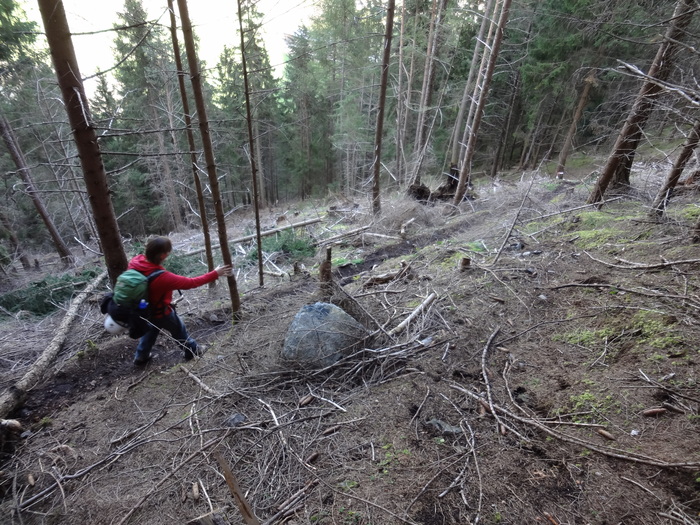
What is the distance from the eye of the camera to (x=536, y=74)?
52.6 feet

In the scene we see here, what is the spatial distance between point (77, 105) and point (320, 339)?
4.11 meters

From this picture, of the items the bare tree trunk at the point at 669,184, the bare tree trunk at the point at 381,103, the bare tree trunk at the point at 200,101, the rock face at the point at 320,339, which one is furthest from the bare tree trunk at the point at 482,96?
the rock face at the point at 320,339

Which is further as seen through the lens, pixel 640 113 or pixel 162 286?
pixel 640 113

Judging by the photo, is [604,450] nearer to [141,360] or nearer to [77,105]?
[141,360]

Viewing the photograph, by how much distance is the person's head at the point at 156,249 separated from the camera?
12.1ft

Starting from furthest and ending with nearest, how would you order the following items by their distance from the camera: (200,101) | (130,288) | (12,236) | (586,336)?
(12,236) → (200,101) → (130,288) → (586,336)

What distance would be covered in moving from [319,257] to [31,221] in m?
23.2

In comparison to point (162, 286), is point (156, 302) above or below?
below

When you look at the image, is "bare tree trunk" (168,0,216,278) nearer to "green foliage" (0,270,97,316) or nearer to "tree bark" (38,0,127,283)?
"tree bark" (38,0,127,283)

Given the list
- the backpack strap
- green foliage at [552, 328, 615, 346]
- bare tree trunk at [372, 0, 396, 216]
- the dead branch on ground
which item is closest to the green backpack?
the backpack strap

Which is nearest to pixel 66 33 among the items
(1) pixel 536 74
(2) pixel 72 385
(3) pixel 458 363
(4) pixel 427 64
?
(2) pixel 72 385

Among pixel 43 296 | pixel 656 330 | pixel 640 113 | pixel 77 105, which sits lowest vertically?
pixel 43 296

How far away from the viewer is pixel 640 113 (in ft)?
18.1

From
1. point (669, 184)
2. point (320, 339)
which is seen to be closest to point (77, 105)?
point (320, 339)
